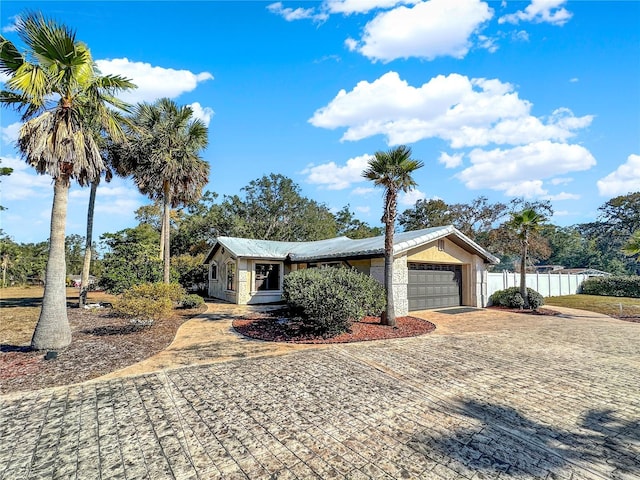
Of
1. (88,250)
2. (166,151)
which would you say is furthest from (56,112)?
(88,250)

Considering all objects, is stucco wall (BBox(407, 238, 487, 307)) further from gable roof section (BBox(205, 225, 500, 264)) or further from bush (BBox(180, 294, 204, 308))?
bush (BBox(180, 294, 204, 308))

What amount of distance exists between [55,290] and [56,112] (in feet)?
14.1

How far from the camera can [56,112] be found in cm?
800

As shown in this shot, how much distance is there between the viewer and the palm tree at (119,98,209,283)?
624 inches

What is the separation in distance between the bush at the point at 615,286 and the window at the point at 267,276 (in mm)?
24735

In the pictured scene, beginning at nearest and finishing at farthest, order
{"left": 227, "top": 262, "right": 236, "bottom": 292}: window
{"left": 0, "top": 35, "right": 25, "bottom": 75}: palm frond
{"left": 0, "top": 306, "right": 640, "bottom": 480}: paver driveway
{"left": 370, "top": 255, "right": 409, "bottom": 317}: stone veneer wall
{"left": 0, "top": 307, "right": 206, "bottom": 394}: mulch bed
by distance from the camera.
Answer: {"left": 0, "top": 306, "right": 640, "bottom": 480}: paver driveway, {"left": 0, "top": 307, "right": 206, "bottom": 394}: mulch bed, {"left": 0, "top": 35, "right": 25, "bottom": 75}: palm frond, {"left": 370, "top": 255, "right": 409, "bottom": 317}: stone veneer wall, {"left": 227, "top": 262, "right": 236, "bottom": 292}: window

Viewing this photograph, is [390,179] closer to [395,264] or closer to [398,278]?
[395,264]

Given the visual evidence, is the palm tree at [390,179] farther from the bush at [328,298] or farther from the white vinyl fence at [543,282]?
the white vinyl fence at [543,282]

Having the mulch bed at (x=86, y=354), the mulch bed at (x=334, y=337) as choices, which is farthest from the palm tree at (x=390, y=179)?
the mulch bed at (x=86, y=354)

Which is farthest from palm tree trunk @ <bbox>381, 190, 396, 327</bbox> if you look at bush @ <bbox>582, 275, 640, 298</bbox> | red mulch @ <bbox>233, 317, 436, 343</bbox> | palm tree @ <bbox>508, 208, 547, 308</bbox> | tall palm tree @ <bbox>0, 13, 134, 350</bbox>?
bush @ <bbox>582, 275, 640, 298</bbox>

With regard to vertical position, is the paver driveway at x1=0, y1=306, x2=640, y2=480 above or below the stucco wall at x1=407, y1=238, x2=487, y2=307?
below

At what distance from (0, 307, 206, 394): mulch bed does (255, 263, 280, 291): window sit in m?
6.56

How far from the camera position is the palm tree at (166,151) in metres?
15.9

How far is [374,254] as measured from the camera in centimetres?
1312
